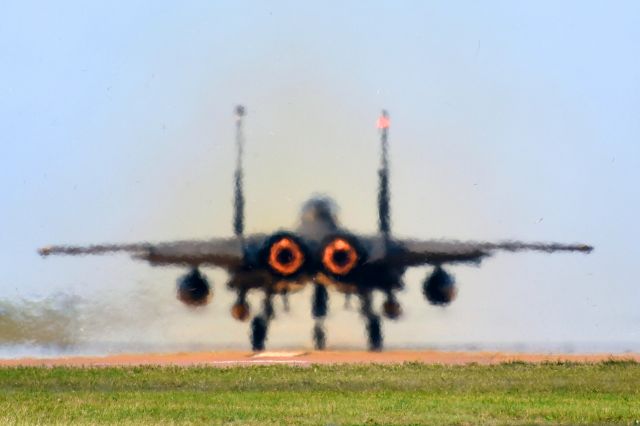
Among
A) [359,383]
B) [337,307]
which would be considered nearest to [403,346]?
[337,307]

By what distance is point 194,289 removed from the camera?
48.3 meters

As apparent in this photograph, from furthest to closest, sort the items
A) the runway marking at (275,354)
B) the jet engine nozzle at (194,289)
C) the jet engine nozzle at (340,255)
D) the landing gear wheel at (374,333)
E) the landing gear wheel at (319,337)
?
1. the landing gear wheel at (374,333)
2. the landing gear wheel at (319,337)
3. the runway marking at (275,354)
4. the jet engine nozzle at (194,289)
5. the jet engine nozzle at (340,255)

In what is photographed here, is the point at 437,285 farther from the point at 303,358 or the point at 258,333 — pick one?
the point at 258,333

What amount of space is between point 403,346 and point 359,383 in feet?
33.5

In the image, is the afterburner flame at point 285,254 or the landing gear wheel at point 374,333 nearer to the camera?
the afterburner flame at point 285,254

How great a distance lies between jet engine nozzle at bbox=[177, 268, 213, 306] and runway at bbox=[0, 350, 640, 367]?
→ 60.6 inches

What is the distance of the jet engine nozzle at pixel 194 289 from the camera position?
157ft

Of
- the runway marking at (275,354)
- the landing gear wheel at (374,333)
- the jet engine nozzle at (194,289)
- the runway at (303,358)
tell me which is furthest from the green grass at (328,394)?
the runway marking at (275,354)

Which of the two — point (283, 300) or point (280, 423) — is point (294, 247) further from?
point (280, 423)

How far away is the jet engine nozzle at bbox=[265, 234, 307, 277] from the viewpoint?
4750 cm

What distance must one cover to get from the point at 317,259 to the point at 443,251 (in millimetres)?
3320

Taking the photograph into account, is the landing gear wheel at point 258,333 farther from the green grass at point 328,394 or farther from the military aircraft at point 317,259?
the green grass at point 328,394

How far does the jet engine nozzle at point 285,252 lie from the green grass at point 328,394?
4689 mm

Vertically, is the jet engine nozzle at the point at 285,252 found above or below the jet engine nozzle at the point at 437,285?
above
